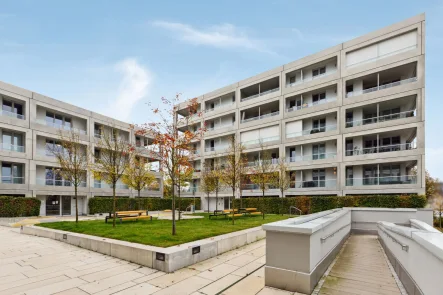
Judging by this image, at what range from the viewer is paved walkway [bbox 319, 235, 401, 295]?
504 centimetres

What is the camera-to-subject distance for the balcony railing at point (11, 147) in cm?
2509

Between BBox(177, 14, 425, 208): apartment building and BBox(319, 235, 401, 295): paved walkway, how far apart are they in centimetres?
1385

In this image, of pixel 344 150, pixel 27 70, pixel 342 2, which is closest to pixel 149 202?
pixel 27 70

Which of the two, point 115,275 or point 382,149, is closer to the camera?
point 115,275

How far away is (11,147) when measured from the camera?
2572 cm

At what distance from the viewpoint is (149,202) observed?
3344 centimetres

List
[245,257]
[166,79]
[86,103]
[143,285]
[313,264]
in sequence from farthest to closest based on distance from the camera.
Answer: [86,103] → [166,79] → [245,257] → [143,285] → [313,264]

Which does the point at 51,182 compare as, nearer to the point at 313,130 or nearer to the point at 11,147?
the point at 11,147

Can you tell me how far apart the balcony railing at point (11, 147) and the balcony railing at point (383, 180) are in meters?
34.7

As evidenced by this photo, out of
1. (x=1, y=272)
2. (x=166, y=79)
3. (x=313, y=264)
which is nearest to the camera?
(x=313, y=264)

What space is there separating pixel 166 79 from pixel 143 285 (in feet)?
46.4

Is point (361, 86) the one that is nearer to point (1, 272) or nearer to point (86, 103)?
point (1, 272)

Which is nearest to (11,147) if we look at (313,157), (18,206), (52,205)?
(18,206)

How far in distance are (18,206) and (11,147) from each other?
6936 millimetres
